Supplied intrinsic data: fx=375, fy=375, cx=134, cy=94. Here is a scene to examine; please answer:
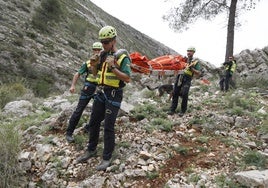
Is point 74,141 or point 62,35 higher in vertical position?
point 62,35

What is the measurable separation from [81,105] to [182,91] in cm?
283

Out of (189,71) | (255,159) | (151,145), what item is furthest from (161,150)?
(189,71)

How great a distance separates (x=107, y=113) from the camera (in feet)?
19.6

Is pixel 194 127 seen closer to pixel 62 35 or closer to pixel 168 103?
pixel 168 103

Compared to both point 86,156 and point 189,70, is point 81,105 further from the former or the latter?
point 189,70

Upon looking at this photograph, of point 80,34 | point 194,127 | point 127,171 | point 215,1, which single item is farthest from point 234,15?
point 80,34

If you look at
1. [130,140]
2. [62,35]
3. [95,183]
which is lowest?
[95,183]

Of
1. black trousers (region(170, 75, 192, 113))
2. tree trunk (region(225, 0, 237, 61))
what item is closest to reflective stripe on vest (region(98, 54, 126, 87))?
Result: black trousers (region(170, 75, 192, 113))

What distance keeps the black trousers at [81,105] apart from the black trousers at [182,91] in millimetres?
2495

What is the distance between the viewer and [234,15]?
1664 cm

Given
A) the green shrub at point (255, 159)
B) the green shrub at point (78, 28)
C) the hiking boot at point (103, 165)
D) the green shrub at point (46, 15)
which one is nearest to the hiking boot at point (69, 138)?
the hiking boot at point (103, 165)

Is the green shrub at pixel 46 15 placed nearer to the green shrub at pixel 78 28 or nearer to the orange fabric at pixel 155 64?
the green shrub at pixel 78 28

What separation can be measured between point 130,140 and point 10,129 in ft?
7.22

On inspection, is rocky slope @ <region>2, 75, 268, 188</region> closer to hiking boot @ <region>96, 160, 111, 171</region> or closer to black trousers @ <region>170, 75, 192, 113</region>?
hiking boot @ <region>96, 160, 111, 171</region>
